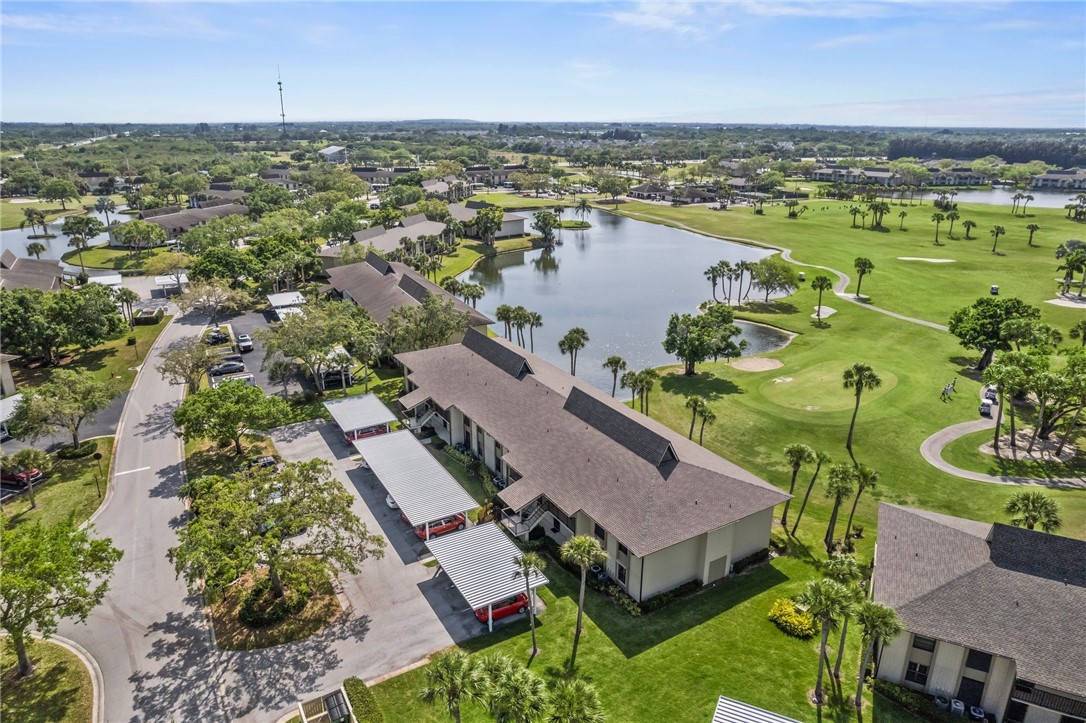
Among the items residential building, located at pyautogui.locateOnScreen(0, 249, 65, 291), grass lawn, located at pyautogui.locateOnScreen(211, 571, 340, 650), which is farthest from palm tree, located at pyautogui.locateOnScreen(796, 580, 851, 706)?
residential building, located at pyautogui.locateOnScreen(0, 249, 65, 291)

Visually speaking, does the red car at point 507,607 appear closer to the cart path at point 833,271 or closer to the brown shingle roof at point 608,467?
the brown shingle roof at point 608,467

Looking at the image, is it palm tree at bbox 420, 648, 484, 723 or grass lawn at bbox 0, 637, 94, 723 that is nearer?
palm tree at bbox 420, 648, 484, 723

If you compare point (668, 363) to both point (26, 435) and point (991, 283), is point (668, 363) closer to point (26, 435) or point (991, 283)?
point (26, 435)

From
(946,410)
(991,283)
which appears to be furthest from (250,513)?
(991,283)

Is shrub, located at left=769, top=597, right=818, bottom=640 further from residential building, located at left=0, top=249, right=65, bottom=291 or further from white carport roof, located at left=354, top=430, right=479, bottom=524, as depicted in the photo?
residential building, located at left=0, top=249, right=65, bottom=291

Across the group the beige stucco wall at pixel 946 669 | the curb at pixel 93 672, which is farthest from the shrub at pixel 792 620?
the curb at pixel 93 672
